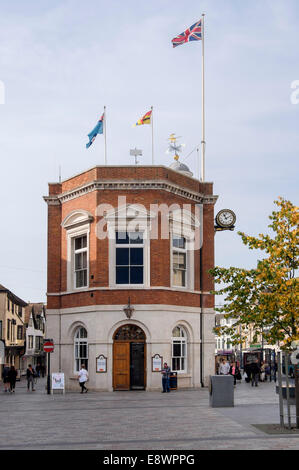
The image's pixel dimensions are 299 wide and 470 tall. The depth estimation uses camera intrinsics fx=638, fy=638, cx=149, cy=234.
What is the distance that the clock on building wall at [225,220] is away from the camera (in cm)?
3438

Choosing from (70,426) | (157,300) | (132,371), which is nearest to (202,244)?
(157,300)

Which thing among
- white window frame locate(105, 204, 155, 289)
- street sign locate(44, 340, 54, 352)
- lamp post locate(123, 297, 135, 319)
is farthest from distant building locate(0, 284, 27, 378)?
lamp post locate(123, 297, 135, 319)

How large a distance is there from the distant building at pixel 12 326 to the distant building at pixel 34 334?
209 inches

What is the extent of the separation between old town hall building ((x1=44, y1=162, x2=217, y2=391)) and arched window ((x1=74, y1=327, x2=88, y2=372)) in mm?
49

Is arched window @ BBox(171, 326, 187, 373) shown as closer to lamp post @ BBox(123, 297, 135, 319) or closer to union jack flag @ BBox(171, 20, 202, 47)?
lamp post @ BBox(123, 297, 135, 319)

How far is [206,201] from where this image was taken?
112ft

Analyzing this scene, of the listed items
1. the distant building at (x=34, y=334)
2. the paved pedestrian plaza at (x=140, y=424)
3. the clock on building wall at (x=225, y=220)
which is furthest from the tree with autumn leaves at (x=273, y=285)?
the distant building at (x=34, y=334)

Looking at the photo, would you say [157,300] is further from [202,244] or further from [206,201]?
[206,201]

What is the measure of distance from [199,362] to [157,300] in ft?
14.5

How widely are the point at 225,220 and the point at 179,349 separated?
7.52 metres

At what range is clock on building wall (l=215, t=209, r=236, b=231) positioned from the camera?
34375mm

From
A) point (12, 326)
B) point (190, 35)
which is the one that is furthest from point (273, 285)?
point (12, 326)

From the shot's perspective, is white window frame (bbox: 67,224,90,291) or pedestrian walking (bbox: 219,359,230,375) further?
white window frame (bbox: 67,224,90,291)

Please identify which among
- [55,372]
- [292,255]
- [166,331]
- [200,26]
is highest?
[200,26]
